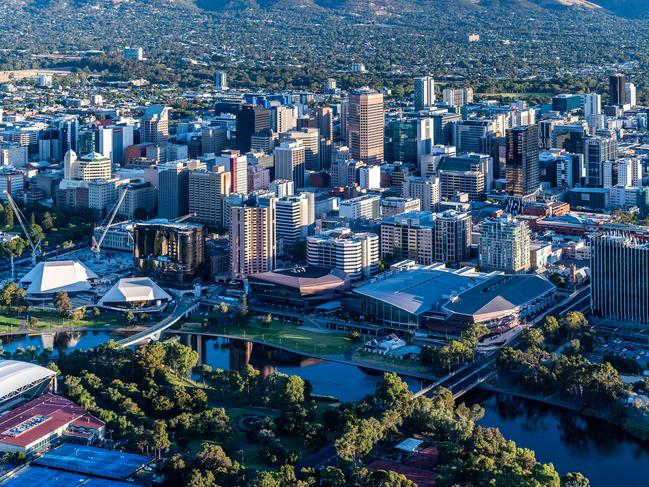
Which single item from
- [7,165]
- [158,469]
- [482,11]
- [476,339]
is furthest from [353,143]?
[482,11]

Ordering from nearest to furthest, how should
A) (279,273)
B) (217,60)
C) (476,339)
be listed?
1. (476,339)
2. (279,273)
3. (217,60)

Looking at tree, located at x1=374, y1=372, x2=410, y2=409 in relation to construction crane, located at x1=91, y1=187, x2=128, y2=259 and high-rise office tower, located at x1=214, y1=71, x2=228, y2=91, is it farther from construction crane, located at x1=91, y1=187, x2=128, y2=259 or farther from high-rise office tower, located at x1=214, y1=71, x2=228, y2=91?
high-rise office tower, located at x1=214, y1=71, x2=228, y2=91

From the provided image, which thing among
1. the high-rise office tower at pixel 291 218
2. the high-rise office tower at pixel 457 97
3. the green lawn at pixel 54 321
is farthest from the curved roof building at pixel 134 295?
the high-rise office tower at pixel 457 97

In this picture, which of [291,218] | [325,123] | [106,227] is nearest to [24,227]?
[106,227]

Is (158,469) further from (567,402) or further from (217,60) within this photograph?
(217,60)

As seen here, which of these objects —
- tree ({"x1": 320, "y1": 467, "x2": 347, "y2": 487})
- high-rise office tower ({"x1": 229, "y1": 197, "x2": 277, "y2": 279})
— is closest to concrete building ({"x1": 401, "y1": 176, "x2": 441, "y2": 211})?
high-rise office tower ({"x1": 229, "y1": 197, "x2": 277, "y2": 279})

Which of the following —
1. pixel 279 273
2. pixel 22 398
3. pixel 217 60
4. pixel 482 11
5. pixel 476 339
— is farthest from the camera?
pixel 482 11

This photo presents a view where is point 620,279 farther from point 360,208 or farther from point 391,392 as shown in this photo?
point 360,208
